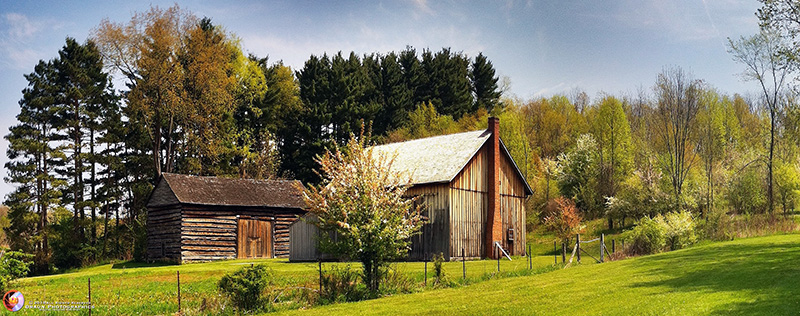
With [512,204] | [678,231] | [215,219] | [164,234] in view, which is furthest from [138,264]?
[678,231]

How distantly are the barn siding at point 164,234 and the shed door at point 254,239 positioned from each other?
13.5ft

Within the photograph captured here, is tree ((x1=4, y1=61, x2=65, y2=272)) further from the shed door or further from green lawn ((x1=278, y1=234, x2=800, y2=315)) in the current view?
green lawn ((x1=278, y1=234, x2=800, y2=315))

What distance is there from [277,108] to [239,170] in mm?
8448

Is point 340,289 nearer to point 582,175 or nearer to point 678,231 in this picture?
point 678,231

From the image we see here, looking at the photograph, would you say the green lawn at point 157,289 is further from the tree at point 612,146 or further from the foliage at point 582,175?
the tree at point 612,146

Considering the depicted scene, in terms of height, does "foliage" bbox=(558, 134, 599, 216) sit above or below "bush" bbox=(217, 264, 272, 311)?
above

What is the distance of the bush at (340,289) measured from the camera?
21.7m

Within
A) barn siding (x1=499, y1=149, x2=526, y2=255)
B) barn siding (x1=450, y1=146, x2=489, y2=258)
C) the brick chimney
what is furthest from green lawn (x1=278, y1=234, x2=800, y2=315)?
barn siding (x1=499, y1=149, x2=526, y2=255)

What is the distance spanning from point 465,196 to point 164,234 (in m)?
21.5

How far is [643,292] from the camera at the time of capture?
18.0m

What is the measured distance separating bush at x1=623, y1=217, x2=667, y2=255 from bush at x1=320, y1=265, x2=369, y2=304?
699 inches

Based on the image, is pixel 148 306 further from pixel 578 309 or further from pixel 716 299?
pixel 716 299

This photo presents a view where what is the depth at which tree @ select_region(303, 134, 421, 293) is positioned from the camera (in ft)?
75.5

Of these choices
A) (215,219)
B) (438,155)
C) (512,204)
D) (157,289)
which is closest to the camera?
(157,289)
